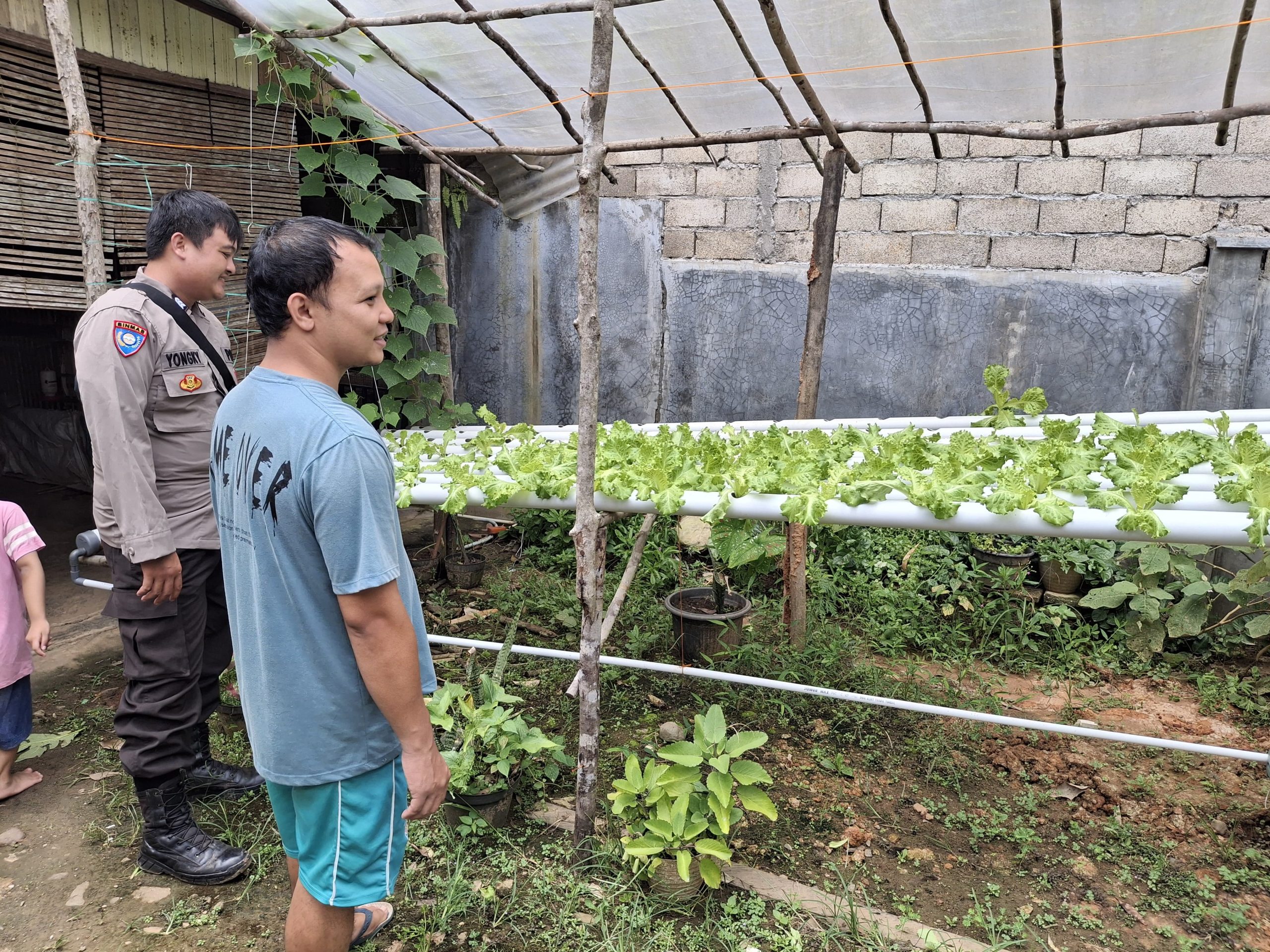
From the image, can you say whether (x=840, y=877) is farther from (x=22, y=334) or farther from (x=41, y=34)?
(x=22, y=334)

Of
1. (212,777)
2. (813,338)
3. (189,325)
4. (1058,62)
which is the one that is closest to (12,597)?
(212,777)

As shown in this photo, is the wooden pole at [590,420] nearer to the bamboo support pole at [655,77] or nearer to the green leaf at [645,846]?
the green leaf at [645,846]

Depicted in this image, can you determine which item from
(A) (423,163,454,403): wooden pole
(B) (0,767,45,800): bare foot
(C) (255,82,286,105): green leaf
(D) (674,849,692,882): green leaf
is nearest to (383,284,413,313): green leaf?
(A) (423,163,454,403): wooden pole

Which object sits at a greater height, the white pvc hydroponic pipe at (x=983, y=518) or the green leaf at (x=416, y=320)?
the green leaf at (x=416, y=320)

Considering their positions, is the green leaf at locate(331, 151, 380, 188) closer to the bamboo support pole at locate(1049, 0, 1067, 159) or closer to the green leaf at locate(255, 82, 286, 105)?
the green leaf at locate(255, 82, 286, 105)

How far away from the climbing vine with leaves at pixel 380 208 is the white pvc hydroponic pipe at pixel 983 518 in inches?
110

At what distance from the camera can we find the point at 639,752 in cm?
362

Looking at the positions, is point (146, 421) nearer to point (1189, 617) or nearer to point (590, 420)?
point (590, 420)

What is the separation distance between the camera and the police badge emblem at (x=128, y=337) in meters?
2.63

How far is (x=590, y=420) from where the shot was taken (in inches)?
103

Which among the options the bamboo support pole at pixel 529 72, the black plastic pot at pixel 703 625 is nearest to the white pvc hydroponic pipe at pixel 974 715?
the black plastic pot at pixel 703 625

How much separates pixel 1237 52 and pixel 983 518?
2.38 m

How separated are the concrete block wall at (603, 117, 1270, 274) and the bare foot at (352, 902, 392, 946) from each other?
16.4 ft

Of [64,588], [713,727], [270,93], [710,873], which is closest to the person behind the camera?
[710,873]
